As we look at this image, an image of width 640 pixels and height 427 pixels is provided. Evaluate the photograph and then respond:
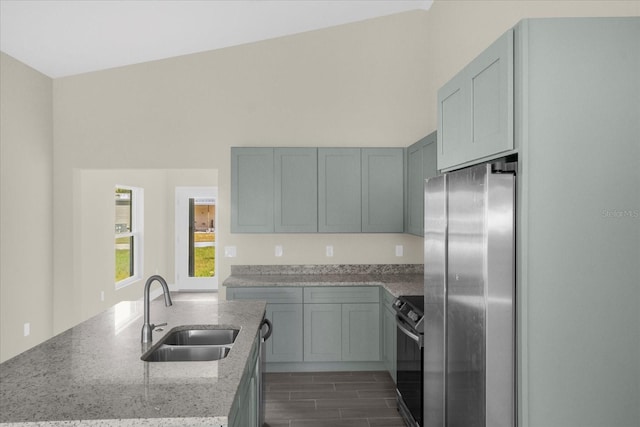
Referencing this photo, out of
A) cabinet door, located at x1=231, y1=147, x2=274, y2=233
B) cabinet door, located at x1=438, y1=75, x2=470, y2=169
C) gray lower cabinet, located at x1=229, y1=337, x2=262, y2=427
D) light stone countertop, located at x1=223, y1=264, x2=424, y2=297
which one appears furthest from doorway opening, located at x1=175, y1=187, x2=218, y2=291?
cabinet door, located at x1=438, y1=75, x2=470, y2=169

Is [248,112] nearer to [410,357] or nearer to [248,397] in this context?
[410,357]

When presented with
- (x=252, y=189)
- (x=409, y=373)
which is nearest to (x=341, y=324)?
(x=409, y=373)

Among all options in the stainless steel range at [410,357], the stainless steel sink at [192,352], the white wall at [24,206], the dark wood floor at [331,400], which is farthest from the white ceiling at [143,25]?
the dark wood floor at [331,400]

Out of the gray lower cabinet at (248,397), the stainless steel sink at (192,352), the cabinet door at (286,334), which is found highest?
the stainless steel sink at (192,352)

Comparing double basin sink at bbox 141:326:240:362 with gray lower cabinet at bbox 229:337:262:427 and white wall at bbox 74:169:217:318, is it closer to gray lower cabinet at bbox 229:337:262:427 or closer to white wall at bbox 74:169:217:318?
gray lower cabinet at bbox 229:337:262:427

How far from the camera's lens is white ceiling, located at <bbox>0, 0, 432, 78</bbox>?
357 cm

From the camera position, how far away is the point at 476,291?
5.58 feet

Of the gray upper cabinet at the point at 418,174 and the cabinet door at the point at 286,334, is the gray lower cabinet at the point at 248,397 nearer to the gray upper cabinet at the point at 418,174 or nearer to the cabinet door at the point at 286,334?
the cabinet door at the point at 286,334

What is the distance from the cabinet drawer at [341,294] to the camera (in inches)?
166

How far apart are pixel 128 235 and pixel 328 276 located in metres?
3.95

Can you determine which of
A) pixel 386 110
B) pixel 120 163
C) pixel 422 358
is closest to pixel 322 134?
pixel 386 110

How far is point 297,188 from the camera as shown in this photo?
4.45m

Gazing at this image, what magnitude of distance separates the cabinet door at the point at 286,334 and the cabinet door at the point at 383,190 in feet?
3.61

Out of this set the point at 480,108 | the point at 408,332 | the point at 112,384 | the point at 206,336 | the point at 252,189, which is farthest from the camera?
the point at 252,189
